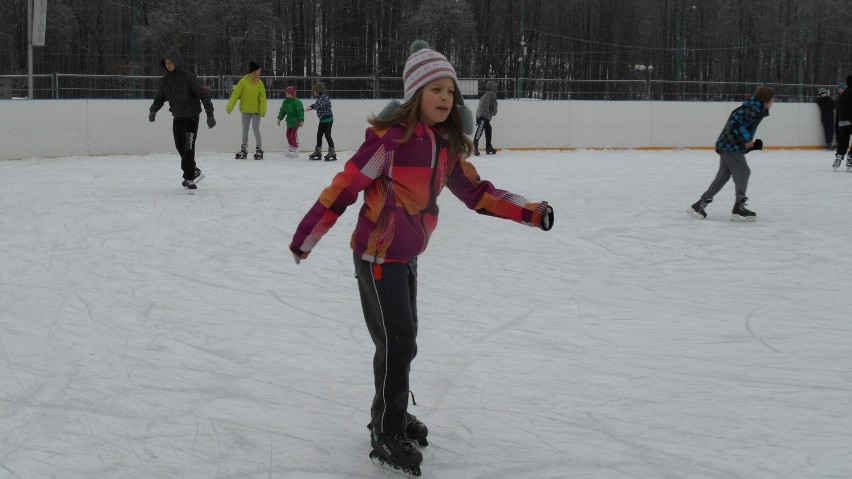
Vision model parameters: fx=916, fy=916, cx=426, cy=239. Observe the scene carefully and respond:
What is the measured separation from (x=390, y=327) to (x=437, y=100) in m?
0.70

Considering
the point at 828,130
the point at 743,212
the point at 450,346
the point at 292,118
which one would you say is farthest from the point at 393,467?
the point at 828,130

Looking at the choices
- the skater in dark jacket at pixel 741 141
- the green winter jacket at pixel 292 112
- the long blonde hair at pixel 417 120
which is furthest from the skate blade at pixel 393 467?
the green winter jacket at pixel 292 112

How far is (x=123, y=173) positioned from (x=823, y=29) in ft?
96.9

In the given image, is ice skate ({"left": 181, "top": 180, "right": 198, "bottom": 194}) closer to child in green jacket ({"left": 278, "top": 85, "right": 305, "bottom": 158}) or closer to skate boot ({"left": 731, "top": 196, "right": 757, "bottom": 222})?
child in green jacket ({"left": 278, "top": 85, "right": 305, "bottom": 158})

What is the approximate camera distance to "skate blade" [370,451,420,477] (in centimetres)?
281

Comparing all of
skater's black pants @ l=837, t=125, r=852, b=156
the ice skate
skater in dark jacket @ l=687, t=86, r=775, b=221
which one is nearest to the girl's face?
skater in dark jacket @ l=687, t=86, r=775, b=221

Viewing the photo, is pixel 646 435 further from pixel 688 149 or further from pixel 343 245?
pixel 688 149

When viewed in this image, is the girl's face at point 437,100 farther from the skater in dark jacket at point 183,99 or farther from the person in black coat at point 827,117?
the person in black coat at point 827,117

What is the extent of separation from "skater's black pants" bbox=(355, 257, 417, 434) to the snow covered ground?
211 millimetres

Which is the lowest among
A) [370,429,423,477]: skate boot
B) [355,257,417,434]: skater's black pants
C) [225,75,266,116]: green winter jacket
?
[370,429,423,477]: skate boot

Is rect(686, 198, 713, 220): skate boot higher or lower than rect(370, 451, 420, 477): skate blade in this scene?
higher

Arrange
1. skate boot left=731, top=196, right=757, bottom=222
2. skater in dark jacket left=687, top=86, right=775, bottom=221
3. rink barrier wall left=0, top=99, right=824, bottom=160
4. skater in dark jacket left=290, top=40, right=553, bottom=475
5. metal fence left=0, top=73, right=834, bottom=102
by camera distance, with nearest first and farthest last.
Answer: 1. skater in dark jacket left=290, top=40, right=553, bottom=475
2. skater in dark jacket left=687, top=86, right=775, bottom=221
3. skate boot left=731, top=196, right=757, bottom=222
4. rink barrier wall left=0, top=99, right=824, bottom=160
5. metal fence left=0, top=73, right=834, bottom=102

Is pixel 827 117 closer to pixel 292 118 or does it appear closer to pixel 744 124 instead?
pixel 292 118

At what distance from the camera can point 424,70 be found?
2.75 m
